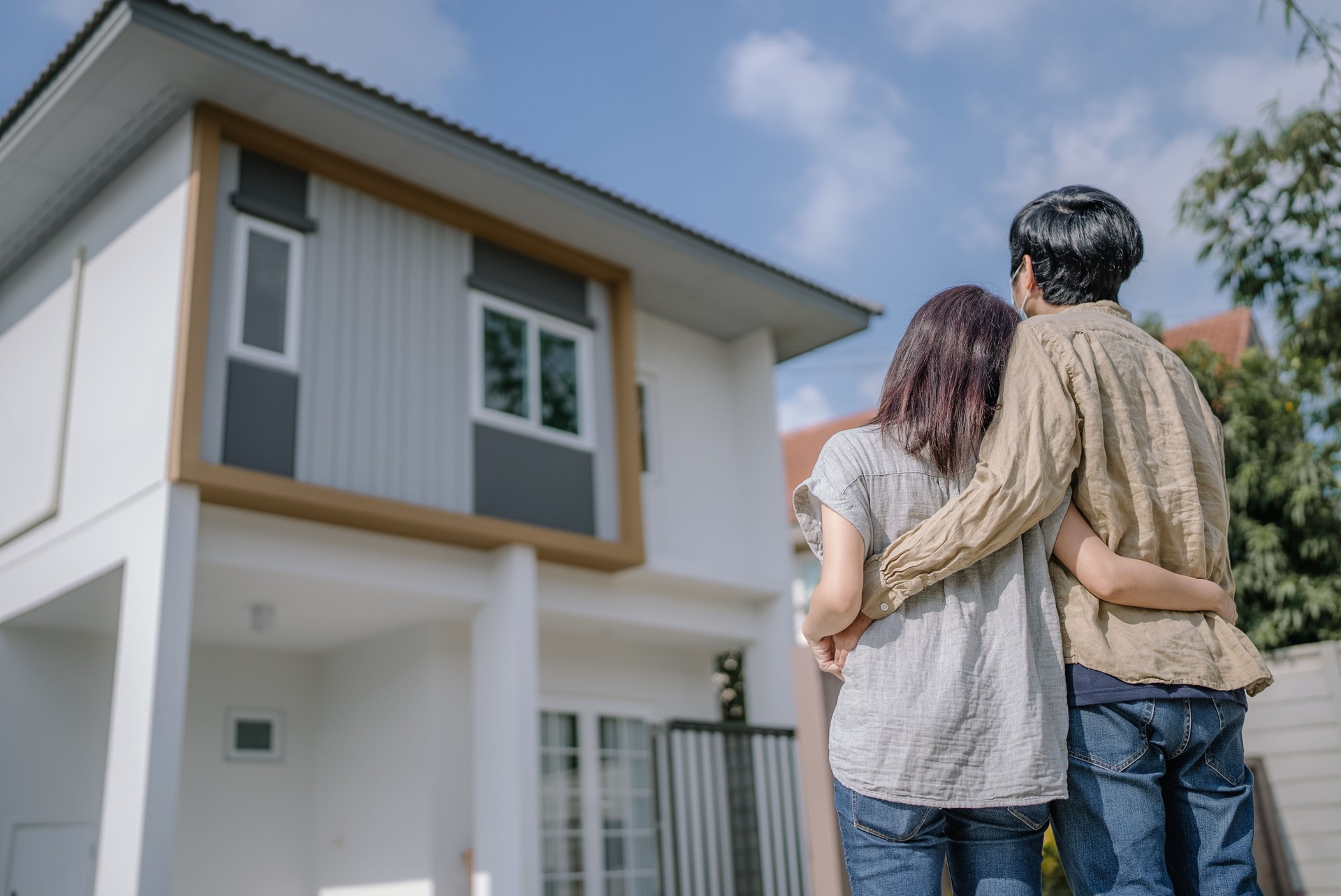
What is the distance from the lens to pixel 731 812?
9117 mm

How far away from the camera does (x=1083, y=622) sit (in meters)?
1.63

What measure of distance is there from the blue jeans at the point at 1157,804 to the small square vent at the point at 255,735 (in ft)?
29.7

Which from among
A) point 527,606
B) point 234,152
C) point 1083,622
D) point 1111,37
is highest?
point 234,152

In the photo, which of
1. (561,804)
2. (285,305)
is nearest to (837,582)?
(285,305)

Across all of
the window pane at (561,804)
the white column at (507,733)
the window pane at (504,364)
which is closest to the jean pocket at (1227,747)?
the white column at (507,733)

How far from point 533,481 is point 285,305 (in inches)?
86.3

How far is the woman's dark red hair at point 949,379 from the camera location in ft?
5.61

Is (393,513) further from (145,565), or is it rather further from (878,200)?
(878,200)

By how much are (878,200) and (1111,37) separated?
10.1ft

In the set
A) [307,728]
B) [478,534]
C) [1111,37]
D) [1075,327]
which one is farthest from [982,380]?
[307,728]

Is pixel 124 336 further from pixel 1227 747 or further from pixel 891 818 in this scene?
pixel 1227 747

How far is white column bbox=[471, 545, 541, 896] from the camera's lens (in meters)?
8.07

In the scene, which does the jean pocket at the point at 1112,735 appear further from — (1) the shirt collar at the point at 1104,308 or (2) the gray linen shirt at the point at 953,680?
(1) the shirt collar at the point at 1104,308

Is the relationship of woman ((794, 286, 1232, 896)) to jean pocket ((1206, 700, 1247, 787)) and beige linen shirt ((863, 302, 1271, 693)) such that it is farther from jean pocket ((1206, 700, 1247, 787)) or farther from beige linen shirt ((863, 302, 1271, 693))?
jean pocket ((1206, 700, 1247, 787))
